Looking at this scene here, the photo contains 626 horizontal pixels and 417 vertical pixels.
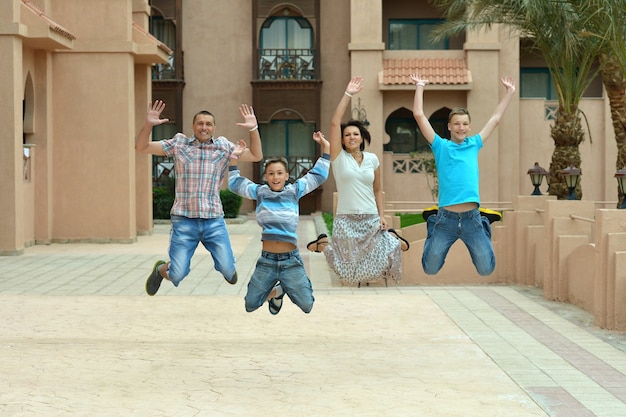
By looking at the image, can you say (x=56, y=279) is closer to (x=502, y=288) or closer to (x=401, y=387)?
(x=502, y=288)

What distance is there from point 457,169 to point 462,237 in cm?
66

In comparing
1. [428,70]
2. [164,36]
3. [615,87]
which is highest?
[164,36]

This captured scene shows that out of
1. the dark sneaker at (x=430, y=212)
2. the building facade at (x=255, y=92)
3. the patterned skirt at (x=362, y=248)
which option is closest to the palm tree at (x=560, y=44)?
the building facade at (x=255, y=92)

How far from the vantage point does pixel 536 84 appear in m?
36.5

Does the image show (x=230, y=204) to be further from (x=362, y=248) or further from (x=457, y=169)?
(x=457, y=169)

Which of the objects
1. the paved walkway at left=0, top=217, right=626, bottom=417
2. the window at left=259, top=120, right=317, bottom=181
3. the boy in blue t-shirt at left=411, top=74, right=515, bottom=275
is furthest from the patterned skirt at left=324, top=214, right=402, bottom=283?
the window at left=259, top=120, right=317, bottom=181

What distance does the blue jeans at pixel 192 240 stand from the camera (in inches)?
348

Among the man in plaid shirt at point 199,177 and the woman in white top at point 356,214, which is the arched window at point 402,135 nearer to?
the woman in white top at point 356,214

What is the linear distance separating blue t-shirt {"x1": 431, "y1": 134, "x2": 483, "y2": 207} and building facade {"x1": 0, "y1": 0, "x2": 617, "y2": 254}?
15863mm

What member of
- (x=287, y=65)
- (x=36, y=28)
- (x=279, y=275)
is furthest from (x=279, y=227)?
(x=287, y=65)

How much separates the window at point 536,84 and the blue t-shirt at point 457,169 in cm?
2890

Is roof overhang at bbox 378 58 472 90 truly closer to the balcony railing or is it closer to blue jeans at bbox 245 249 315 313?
the balcony railing

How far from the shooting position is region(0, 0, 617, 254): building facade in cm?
2511

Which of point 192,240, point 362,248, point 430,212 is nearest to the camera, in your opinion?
point 192,240
